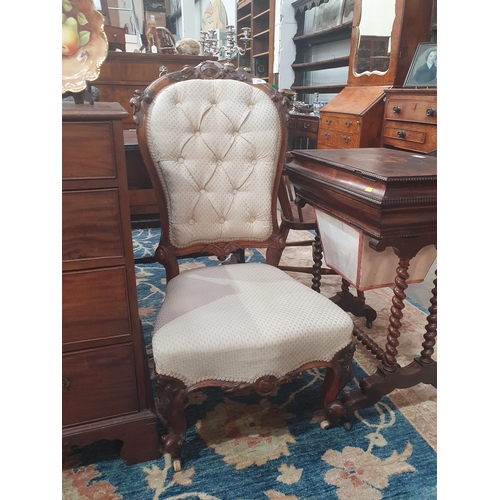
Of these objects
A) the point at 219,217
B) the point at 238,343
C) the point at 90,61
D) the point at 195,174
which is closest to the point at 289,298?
the point at 238,343

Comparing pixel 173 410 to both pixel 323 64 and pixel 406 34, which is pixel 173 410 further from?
pixel 323 64

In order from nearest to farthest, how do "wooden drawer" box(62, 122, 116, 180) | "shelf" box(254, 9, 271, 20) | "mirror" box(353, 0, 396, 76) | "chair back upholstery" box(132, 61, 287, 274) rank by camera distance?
"wooden drawer" box(62, 122, 116, 180) → "chair back upholstery" box(132, 61, 287, 274) → "mirror" box(353, 0, 396, 76) → "shelf" box(254, 9, 271, 20)

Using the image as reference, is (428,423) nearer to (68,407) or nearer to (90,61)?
(68,407)

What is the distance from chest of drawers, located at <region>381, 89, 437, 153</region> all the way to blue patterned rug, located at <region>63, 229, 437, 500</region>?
1.97m

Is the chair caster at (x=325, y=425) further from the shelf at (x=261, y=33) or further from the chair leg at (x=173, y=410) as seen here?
the shelf at (x=261, y=33)

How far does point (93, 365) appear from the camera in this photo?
1165mm

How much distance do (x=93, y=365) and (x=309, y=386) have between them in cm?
89

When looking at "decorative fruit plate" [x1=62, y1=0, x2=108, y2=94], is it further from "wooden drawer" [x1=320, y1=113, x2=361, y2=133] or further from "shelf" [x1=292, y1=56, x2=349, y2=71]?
"shelf" [x1=292, y1=56, x2=349, y2=71]

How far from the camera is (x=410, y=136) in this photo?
299 centimetres

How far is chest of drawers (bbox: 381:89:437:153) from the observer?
2746mm

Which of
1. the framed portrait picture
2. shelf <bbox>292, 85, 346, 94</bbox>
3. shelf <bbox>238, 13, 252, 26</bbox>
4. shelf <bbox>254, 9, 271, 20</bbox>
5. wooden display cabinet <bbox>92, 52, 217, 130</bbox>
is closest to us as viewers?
the framed portrait picture

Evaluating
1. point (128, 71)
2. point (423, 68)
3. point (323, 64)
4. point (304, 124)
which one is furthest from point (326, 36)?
point (128, 71)

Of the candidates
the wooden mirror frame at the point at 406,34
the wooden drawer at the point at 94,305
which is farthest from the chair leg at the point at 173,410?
the wooden mirror frame at the point at 406,34

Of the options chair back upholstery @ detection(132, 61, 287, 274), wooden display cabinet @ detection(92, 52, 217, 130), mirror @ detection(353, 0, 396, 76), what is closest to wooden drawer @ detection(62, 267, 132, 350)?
chair back upholstery @ detection(132, 61, 287, 274)
